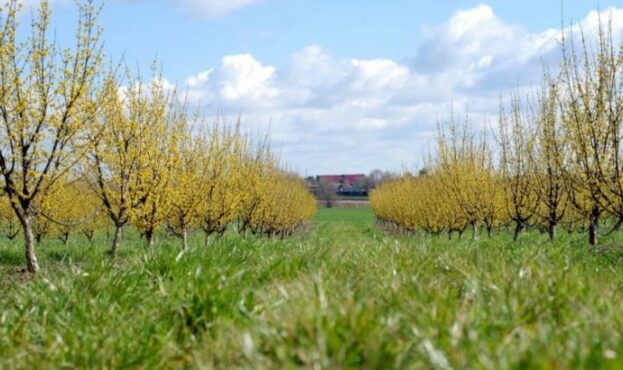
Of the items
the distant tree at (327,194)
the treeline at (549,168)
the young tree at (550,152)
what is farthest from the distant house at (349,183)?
the young tree at (550,152)

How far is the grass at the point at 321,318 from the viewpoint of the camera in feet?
9.89

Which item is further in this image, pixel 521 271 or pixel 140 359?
pixel 521 271

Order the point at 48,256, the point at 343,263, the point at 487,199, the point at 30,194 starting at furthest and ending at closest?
1. the point at 487,199
2. the point at 48,256
3. the point at 30,194
4. the point at 343,263

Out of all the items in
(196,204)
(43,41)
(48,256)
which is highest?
(43,41)

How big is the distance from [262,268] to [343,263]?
0.97 m

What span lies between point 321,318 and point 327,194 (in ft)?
293

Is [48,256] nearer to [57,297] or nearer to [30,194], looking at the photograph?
[30,194]

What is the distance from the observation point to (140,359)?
367 cm

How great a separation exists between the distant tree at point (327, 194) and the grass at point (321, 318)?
86.2m

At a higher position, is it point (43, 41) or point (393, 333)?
point (43, 41)

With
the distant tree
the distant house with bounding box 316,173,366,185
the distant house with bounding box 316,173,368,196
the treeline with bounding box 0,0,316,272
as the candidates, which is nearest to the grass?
the treeline with bounding box 0,0,316,272

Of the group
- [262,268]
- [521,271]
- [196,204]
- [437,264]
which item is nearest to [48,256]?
[196,204]

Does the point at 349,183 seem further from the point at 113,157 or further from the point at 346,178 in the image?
the point at 113,157

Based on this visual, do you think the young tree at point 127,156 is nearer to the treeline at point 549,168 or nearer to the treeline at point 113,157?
the treeline at point 113,157
